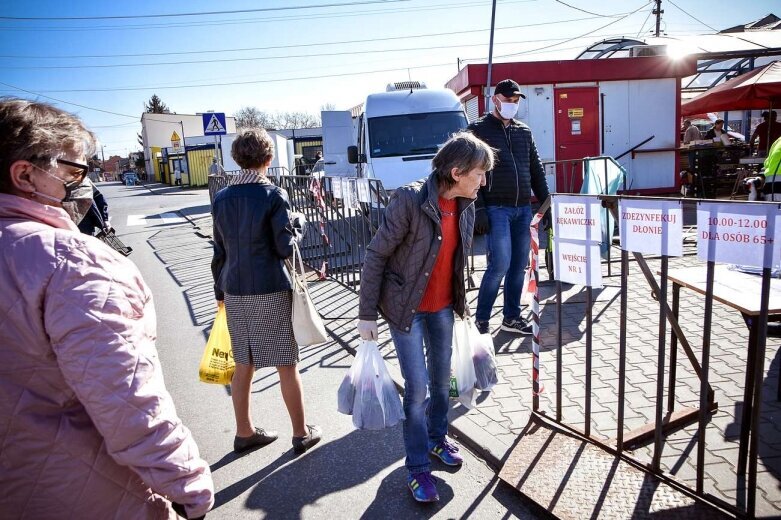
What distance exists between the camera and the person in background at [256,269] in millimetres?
3406

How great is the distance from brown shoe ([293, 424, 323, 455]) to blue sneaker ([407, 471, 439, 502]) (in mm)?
895

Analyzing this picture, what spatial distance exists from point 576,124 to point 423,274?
13.2m

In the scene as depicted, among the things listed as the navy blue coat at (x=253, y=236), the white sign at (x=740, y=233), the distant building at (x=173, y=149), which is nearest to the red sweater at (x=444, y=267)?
the navy blue coat at (x=253, y=236)

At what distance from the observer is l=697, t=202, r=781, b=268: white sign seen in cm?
222

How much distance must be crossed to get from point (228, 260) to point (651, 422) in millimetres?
2863

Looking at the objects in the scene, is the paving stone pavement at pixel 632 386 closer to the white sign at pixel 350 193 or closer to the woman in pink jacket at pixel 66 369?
the white sign at pixel 350 193

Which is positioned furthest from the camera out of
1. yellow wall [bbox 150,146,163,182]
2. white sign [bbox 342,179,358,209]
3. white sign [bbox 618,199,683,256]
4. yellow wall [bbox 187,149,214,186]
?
yellow wall [bbox 150,146,163,182]

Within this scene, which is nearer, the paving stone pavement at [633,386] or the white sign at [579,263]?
the white sign at [579,263]

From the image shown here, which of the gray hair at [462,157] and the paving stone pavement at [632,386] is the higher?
the gray hair at [462,157]

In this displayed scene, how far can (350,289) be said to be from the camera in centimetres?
780

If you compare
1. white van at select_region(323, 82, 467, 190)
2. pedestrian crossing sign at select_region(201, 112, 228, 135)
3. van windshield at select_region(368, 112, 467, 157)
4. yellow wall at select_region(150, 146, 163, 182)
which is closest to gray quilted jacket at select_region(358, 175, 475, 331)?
white van at select_region(323, 82, 467, 190)

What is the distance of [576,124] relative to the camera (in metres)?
14.7

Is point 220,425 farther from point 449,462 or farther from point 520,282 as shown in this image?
point 520,282

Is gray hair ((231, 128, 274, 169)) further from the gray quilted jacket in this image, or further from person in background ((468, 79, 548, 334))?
person in background ((468, 79, 548, 334))
